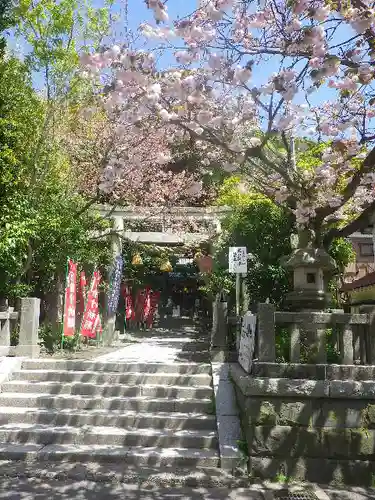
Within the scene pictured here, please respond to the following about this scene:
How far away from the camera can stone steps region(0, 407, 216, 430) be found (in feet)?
23.0

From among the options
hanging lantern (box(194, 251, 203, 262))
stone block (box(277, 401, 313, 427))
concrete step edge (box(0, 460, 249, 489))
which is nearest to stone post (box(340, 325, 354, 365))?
stone block (box(277, 401, 313, 427))

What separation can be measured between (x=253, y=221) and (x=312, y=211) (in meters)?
6.67

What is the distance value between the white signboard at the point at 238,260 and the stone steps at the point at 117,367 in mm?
2423

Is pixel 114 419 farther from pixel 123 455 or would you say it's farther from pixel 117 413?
pixel 123 455

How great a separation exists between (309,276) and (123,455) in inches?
154

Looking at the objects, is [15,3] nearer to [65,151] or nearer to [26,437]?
[65,151]

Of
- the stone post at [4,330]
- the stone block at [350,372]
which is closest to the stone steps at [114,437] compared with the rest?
the stone block at [350,372]

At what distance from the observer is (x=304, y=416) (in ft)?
19.0

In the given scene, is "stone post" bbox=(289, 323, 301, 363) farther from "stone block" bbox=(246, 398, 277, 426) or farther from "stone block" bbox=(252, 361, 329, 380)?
"stone block" bbox=(246, 398, 277, 426)

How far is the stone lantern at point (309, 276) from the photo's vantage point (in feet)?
Answer: 22.2

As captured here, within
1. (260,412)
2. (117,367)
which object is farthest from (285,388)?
(117,367)

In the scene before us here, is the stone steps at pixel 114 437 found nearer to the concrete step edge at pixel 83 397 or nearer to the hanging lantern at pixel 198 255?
the concrete step edge at pixel 83 397

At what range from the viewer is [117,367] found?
8781 mm

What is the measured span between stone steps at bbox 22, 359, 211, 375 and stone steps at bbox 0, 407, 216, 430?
4.39 feet
